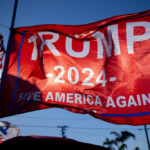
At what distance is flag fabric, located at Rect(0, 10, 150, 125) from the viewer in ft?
9.71

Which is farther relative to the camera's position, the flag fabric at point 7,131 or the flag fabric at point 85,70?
the flag fabric at point 7,131

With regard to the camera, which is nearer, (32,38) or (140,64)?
(140,64)

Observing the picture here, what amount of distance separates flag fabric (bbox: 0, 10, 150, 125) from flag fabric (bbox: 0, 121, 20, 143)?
7.71 meters

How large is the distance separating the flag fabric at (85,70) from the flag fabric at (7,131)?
771 cm

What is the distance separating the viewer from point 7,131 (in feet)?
33.8

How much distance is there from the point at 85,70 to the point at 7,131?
841 cm

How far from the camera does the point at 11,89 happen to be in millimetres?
3123

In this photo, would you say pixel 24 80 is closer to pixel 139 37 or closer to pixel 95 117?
pixel 95 117

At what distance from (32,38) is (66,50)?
670 millimetres

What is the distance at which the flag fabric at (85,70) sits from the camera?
296 cm

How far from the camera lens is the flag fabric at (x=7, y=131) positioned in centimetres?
1011

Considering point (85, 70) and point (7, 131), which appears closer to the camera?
point (85, 70)

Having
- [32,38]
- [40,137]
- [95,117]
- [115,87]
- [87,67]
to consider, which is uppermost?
[32,38]

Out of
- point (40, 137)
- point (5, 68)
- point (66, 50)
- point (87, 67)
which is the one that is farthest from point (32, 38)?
point (40, 137)
